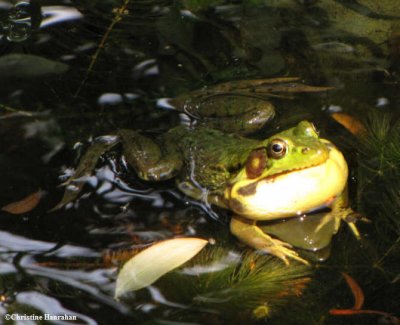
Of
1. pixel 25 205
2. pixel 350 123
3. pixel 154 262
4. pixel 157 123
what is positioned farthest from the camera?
pixel 157 123

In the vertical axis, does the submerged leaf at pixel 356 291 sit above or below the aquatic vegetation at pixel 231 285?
above

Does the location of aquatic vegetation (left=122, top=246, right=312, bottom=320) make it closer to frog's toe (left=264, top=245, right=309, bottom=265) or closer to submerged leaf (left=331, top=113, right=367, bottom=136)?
frog's toe (left=264, top=245, right=309, bottom=265)

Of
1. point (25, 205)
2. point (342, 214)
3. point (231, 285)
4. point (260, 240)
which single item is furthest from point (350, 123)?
point (25, 205)

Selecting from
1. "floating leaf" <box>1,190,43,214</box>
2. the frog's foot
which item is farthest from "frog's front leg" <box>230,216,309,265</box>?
"floating leaf" <box>1,190,43,214</box>

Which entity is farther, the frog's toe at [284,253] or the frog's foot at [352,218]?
the frog's foot at [352,218]

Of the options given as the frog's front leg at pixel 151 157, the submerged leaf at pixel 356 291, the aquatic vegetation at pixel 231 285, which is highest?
the frog's front leg at pixel 151 157

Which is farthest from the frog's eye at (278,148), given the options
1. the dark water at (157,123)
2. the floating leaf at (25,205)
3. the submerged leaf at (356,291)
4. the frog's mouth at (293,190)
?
the floating leaf at (25,205)

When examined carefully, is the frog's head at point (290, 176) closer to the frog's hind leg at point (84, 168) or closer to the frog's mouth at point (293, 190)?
the frog's mouth at point (293, 190)

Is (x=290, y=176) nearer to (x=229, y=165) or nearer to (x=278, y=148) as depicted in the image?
(x=278, y=148)
